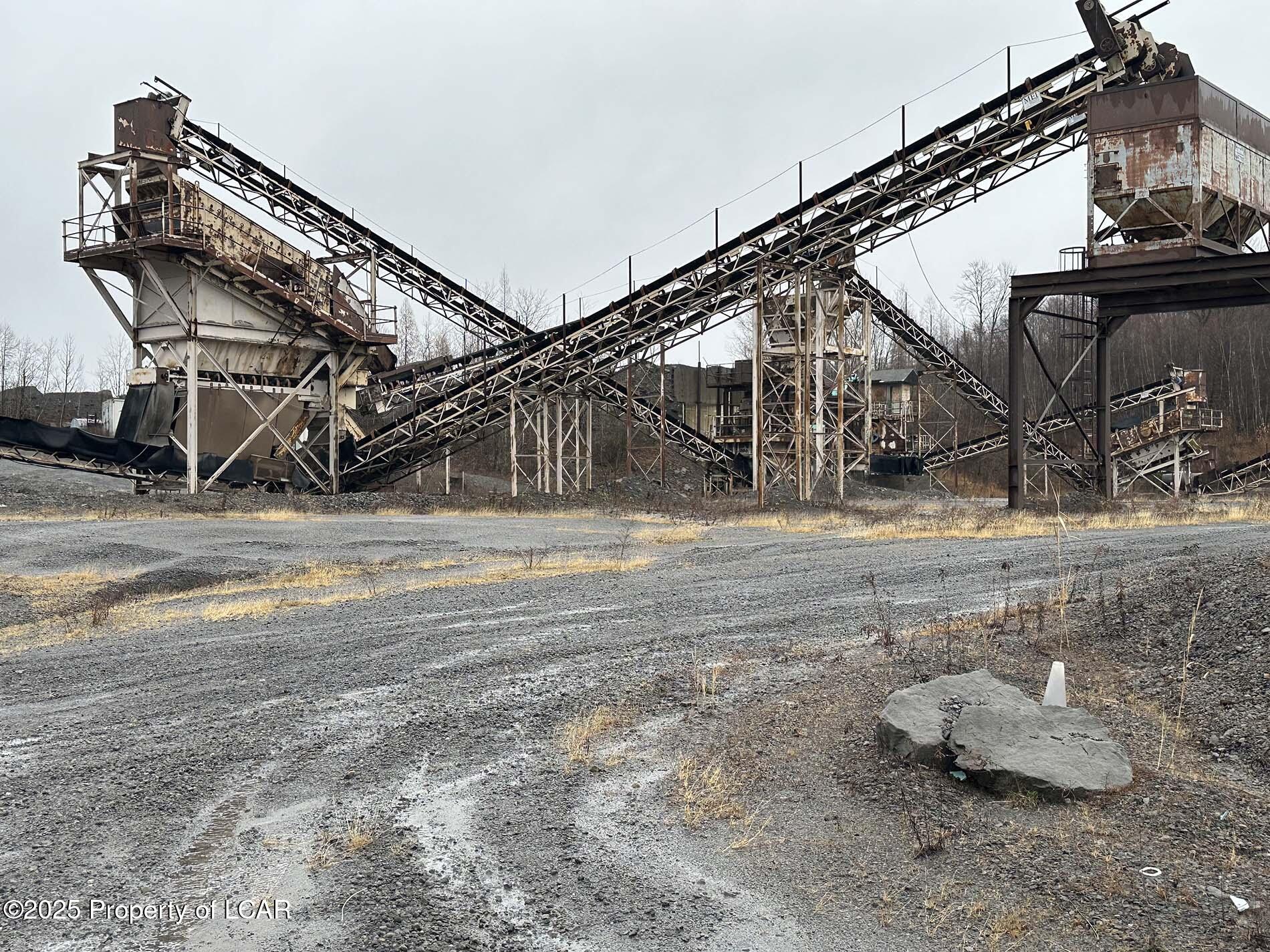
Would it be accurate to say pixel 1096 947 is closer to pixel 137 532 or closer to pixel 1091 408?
pixel 137 532

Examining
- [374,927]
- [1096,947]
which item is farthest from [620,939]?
[1096,947]

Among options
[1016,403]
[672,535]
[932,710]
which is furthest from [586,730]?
[1016,403]

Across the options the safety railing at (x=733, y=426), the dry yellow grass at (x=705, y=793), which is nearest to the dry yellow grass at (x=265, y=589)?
the dry yellow grass at (x=705, y=793)

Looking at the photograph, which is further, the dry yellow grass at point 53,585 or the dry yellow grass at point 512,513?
the dry yellow grass at point 512,513

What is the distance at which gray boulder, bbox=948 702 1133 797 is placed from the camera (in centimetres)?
517

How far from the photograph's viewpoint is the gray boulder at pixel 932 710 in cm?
557

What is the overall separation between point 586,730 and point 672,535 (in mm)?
13794

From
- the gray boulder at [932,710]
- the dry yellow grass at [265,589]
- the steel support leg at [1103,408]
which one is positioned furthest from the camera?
the steel support leg at [1103,408]

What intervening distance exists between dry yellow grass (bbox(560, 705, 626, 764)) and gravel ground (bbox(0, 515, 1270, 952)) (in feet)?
0.15

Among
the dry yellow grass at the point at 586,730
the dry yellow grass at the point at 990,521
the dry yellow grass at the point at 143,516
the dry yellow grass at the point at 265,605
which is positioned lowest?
the dry yellow grass at the point at 586,730

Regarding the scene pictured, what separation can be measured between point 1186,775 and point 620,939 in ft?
10.9

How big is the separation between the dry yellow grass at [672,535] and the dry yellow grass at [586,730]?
12.3m

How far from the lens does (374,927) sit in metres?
4.06

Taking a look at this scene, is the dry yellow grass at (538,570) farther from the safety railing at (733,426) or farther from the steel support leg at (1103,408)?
the safety railing at (733,426)
